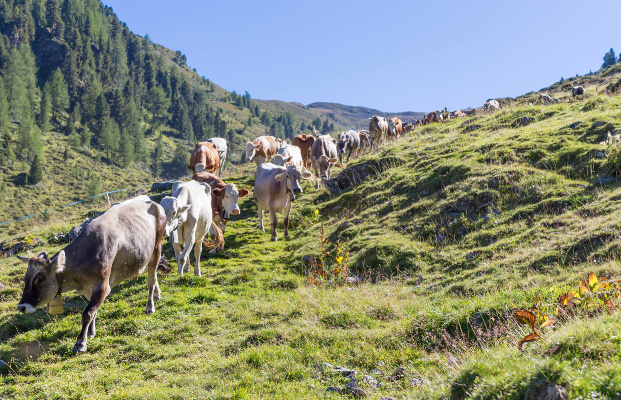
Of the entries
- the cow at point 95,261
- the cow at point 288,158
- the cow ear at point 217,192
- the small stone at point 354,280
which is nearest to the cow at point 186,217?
the cow ear at point 217,192

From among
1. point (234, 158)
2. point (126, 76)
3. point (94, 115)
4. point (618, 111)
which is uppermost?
point (126, 76)

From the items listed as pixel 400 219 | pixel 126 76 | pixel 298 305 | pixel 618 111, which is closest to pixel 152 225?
pixel 298 305

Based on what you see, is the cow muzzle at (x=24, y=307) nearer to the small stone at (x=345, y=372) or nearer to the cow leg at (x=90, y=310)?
the cow leg at (x=90, y=310)

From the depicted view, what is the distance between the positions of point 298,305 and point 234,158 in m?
162

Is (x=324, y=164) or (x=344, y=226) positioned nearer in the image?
(x=344, y=226)

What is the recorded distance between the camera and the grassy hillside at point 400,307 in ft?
16.9

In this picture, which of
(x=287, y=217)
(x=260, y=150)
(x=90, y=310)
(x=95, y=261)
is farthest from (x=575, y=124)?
(x=260, y=150)

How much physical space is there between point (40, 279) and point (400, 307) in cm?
649

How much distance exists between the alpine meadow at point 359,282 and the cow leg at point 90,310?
0.03 m

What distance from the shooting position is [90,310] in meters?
7.62

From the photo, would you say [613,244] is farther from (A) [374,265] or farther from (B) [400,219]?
(B) [400,219]

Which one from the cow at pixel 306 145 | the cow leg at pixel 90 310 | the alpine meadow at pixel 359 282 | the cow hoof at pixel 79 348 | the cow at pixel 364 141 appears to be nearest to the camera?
the alpine meadow at pixel 359 282

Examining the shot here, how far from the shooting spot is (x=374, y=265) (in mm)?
12078

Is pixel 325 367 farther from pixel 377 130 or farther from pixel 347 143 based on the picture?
pixel 377 130
